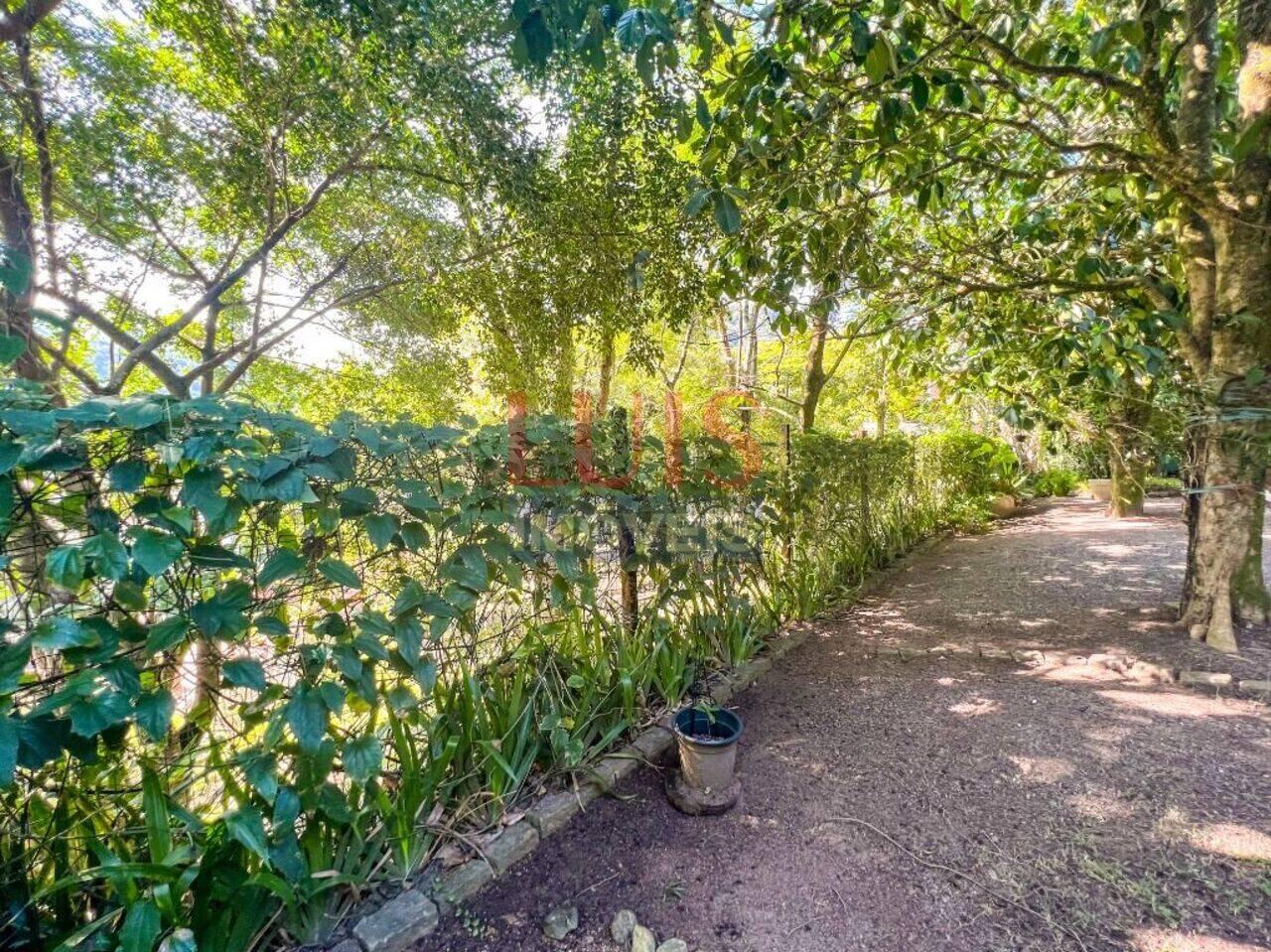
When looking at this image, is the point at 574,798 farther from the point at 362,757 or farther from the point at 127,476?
the point at 127,476

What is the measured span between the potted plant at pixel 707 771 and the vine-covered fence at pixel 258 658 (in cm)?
27

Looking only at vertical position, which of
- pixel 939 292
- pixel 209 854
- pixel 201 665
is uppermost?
pixel 939 292

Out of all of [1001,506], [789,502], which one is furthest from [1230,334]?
[1001,506]

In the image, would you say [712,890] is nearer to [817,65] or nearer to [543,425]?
[543,425]

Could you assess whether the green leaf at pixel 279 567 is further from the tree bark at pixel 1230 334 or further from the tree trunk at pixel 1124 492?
the tree trunk at pixel 1124 492

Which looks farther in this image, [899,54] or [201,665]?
[899,54]

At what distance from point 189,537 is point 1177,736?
10.5ft

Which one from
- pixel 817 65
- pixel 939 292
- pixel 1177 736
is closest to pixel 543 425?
pixel 817 65

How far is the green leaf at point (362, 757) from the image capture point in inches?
44.8

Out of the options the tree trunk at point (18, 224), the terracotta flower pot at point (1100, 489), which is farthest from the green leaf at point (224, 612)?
the terracotta flower pot at point (1100, 489)

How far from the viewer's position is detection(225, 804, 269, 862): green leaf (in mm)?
983

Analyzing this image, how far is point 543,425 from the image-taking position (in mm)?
1616

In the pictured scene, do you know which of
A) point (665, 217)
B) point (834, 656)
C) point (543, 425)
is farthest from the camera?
point (665, 217)

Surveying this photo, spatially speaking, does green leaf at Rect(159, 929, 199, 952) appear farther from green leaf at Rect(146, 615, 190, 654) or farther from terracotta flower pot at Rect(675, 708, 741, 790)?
terracotta flower pot at Rect(675, 708, 741, 790)
